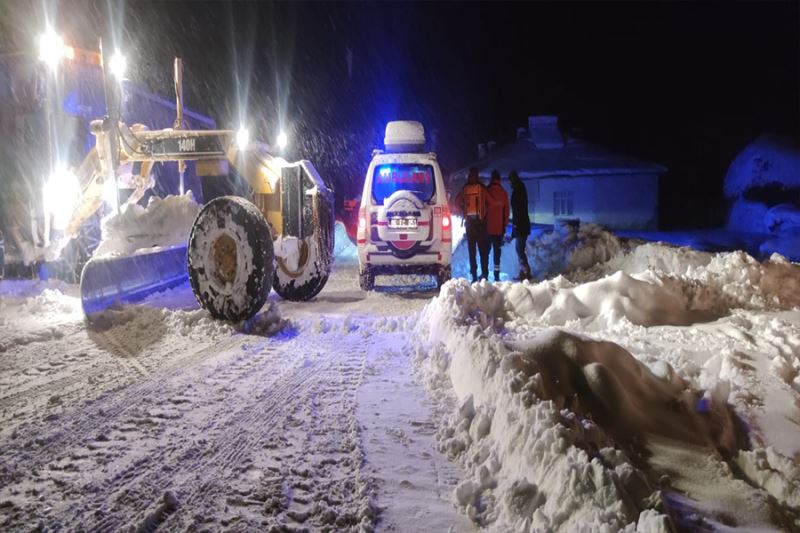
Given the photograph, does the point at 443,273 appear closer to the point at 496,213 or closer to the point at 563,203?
the point at 496,213

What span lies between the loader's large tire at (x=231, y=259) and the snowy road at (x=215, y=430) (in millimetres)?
300

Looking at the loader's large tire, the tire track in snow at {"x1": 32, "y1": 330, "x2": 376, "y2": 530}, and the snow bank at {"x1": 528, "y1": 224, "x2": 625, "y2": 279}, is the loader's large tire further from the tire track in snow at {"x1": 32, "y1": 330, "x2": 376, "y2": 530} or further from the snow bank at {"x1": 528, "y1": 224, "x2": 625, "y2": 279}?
the snow bank at {"x1": 528, "y1": 224, "x2": 625, "y2": 279}

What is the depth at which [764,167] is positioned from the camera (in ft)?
92.6

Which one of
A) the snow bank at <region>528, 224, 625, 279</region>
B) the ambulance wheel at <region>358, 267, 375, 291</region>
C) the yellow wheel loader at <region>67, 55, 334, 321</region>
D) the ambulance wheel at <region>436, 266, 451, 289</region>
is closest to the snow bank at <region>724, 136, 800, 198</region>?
the snow bank at <region>528, 224, 625, 279</region>

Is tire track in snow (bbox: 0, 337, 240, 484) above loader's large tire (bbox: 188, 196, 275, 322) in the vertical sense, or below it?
below

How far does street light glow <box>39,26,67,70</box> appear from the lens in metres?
10.9

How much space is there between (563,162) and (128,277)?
955 inches

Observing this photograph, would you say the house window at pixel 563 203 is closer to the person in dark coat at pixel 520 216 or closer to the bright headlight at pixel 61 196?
the person in dark coat at pixel 520 216

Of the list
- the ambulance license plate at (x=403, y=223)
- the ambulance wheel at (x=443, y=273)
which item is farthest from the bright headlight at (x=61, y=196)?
the ambulance wheel at (x=443, y=273)

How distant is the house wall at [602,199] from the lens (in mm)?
29047

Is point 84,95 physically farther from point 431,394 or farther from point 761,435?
point 761,435

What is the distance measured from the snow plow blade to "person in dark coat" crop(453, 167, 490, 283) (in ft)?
16.9

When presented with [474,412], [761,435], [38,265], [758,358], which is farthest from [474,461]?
[38,265]

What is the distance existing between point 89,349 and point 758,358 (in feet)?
21.7
